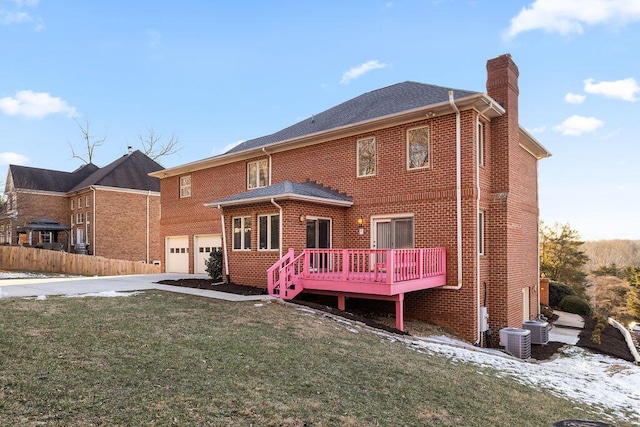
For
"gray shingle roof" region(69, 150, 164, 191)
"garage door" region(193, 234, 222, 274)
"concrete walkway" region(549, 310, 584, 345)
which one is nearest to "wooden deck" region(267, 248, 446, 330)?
"concrete walkway" region(549, 310, 584, 345)

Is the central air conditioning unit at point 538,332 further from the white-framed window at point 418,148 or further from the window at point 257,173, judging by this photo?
the window at point 257,173

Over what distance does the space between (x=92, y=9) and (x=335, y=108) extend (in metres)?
10.6

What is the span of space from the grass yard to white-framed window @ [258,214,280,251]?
4.89m

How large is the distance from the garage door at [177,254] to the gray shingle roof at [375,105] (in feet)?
22.4

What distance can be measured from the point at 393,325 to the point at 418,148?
5340mm

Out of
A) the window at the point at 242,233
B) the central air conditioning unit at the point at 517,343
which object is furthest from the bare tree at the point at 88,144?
the central air conditioning unit at the point at 517,343

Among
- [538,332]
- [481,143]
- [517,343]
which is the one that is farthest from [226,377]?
[538,332]

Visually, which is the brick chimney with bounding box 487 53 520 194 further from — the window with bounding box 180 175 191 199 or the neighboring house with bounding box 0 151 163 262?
the neighboring house with bounding box 0 151 163 262

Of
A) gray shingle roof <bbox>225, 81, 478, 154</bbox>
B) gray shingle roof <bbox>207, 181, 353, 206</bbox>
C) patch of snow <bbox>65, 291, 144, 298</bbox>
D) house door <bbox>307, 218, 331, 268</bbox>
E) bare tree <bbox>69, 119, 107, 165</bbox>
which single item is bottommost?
patch of snow <bbox>65, 291, 144, 298</bbox>

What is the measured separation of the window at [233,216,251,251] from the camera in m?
14.4

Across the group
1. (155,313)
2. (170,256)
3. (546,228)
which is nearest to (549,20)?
(155,313)

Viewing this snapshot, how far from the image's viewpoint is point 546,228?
32.3 metres

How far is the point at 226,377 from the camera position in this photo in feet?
16.5

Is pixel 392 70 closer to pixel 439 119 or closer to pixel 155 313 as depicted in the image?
pixel 439 119
